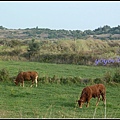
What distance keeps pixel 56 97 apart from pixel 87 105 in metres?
2.38

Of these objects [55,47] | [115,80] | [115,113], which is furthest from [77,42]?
[115,113]

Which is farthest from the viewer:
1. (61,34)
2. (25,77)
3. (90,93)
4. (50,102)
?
(61,34)

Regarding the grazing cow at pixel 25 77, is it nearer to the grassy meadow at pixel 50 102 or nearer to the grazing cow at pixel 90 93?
the grassy meadow at pixel 50 102

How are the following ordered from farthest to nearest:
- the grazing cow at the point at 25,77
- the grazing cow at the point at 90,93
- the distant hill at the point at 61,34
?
the distant hill at the point at 61,34, the grazing cow at the point at 25,77, the grazing cow at the point at 90,93

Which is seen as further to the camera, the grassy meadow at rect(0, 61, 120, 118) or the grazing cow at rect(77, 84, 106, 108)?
the grazing cow at rect(77, 84, 106, 108)

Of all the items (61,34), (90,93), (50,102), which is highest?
(61,34)

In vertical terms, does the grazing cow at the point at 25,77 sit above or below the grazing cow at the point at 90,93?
above

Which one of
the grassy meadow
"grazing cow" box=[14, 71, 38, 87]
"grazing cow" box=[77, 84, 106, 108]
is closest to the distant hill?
"grazing cow" box=[14, 71, 38, 87]

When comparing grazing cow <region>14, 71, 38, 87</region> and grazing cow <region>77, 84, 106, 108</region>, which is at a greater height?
grazing cow <region>14, 71, 38, 87</region>

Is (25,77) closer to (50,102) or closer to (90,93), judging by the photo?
(50,102)

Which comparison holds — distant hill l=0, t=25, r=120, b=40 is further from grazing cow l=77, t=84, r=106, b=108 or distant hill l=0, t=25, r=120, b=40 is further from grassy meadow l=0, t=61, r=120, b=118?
grazing cow l=77, t=84, r=106, b=108

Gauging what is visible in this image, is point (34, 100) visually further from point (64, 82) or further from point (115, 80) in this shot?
point (115, 80)

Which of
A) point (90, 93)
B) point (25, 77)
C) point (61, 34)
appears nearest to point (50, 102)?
point (90, 93)

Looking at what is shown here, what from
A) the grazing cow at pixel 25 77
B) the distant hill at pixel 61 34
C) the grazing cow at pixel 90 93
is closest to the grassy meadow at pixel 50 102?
the grazing cow at pixel 90 93
